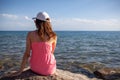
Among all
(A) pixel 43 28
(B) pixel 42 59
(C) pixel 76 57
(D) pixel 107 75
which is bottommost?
(C) pixel 76 57

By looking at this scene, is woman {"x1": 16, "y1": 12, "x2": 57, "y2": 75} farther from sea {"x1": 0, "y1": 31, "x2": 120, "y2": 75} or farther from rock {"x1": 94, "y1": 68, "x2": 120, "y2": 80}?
sea {"x1": 0, "y1": 31, "x2": 120, "y2": 75}

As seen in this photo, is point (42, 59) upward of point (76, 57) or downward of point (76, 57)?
upward

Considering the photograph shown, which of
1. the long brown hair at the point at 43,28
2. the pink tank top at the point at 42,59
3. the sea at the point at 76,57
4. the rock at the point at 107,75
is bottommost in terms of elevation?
the sea at the point at 76,57

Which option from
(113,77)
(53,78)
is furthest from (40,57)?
(113,77)

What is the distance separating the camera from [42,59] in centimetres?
613

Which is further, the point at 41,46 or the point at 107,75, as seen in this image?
the point at 107,75

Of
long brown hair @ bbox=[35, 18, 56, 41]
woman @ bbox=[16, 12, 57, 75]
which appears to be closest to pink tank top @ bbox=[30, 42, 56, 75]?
woman @ bbox=[16, 12, 57, 75]

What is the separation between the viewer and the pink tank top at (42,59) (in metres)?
6.07

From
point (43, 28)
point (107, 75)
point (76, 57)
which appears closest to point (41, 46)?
point (43, 28)

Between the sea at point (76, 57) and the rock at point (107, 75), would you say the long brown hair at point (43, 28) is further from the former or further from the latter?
the sea at point (76, 57)

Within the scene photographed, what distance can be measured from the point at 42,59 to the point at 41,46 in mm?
363

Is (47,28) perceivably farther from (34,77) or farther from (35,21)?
(34,77)

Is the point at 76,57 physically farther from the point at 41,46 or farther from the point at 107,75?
the point at 41,46

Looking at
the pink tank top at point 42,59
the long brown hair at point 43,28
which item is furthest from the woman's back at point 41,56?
the long brown hair at point 43,28
